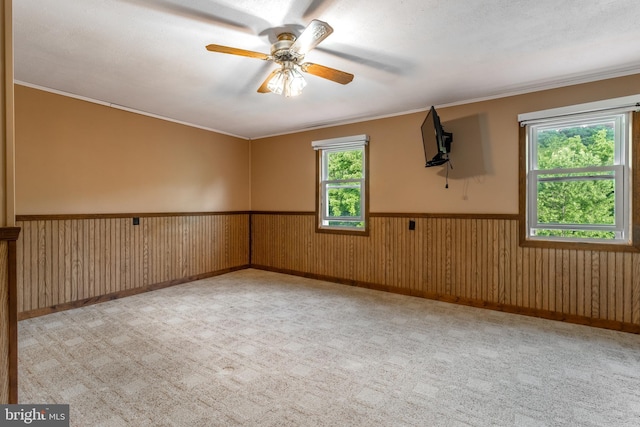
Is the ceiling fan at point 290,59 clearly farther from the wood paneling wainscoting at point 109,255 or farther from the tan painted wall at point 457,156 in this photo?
the wood paneling wainscoting at point 109,255

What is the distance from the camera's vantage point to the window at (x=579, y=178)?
3055 millimetres

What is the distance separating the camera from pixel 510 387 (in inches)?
80.5

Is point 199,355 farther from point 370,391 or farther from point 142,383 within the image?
point 370,391

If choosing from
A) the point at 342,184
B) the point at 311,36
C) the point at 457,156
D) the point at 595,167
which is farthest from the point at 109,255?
the point at 595,167

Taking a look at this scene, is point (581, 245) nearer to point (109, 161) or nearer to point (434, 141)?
point (434, 141)

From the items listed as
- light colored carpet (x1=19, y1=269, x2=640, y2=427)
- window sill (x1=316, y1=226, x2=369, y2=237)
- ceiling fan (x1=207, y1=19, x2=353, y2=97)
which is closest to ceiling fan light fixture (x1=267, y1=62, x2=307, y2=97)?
ceiling fan (x1=207, y1=19, x2=353, y2=97)

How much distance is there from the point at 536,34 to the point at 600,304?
8.67 ft

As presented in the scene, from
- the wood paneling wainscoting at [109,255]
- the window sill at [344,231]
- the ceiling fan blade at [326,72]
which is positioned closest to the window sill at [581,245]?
the window sill at [344,231]

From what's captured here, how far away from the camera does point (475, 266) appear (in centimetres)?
379

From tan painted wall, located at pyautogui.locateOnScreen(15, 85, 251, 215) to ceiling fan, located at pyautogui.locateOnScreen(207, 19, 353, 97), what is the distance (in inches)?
99.8

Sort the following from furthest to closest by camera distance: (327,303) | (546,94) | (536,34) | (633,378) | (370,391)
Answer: (327,303) → (546,94) → (536,34) → (633,378) → (370,391)

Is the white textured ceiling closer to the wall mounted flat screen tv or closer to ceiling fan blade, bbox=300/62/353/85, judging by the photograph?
ceiling fan blade, bbox=300/62/353/85

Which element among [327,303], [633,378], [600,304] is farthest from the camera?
[327,303]

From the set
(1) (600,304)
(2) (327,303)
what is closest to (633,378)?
(1) (600,304)
